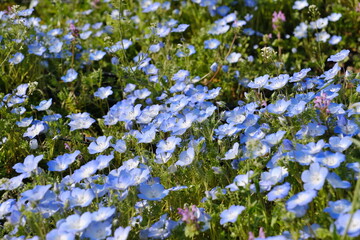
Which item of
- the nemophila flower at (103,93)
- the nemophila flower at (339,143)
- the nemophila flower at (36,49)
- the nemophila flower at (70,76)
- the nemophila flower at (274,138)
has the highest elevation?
the nemophila flower at (339,143)

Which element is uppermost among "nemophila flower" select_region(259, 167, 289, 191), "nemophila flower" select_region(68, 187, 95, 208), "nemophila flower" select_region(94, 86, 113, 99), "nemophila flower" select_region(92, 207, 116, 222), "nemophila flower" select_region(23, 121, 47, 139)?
"nemophila flower" select_region(92, 207, 116, 222)

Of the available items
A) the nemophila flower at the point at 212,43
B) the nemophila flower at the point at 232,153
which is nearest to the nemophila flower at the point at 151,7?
the nemophila flower at the point at 212,43

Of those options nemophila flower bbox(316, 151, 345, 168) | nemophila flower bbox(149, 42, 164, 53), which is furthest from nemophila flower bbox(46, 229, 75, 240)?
nemophila flower bbox(149, 42, 164, 53)

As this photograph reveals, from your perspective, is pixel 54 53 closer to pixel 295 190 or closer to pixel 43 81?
pixel 43 81

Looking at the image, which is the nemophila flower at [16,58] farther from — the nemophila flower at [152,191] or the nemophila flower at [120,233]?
the nemophila flower at [120,233]

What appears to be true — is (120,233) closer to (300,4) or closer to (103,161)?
(103,161)

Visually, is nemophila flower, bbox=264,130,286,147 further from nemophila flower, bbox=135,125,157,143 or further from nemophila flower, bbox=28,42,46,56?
nemophila flower, bbox=28,42,46,56
